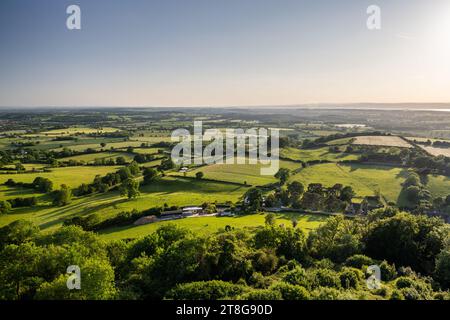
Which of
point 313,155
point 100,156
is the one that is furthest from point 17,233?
point 313,155

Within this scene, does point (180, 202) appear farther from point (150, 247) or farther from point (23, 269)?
point (23, 269)

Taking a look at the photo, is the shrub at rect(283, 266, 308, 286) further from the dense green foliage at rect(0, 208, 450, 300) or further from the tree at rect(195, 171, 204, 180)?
the tree at rect(195, 171, 204, 180)

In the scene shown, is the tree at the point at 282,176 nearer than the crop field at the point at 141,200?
No

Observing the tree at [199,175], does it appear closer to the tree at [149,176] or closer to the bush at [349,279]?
the tree at [149,176]

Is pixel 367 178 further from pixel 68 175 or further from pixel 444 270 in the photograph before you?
pixel 68 175

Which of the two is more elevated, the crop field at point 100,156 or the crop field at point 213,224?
the crop field at point 100,156

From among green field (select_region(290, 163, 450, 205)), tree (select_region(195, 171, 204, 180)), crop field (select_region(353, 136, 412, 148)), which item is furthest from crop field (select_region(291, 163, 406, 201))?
crop field (select_region(353, 136, 412, 148))

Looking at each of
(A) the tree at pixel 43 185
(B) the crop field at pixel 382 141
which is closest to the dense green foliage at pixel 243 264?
(A) the tree at pixel 43 185

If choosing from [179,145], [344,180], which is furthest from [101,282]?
[179,145]

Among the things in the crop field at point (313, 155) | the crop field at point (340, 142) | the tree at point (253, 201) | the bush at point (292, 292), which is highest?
the crop field at point (340, 142)
